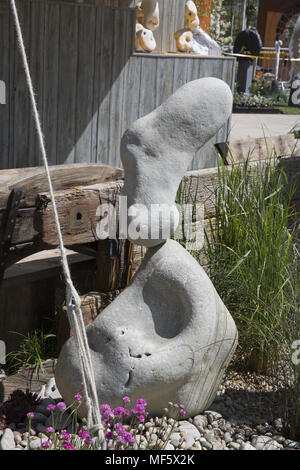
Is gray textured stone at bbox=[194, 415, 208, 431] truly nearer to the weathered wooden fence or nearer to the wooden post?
the wooden post

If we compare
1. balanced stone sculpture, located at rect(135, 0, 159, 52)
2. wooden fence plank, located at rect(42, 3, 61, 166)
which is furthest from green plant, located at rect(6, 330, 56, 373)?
balanced stone sculpture, located at rect(135, 0, 159, 52)

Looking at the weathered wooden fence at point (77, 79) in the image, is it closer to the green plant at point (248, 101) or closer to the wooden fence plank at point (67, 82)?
the wooden fence plank at point (67, 82)

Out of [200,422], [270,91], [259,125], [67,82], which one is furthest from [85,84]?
[270,91]

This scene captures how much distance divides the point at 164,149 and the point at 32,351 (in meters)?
1.43

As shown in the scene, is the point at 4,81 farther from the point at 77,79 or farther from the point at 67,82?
the point at 77,79

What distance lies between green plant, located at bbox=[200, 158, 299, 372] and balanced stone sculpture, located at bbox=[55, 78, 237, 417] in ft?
1.35

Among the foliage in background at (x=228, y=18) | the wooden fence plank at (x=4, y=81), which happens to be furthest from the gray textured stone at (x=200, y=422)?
the foliage in background at (x=228, y=18)

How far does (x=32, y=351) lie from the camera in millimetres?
3578

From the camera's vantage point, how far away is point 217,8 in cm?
1806

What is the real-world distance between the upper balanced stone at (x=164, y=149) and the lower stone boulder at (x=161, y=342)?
180mm

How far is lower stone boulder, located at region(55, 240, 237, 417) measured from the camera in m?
2.84
